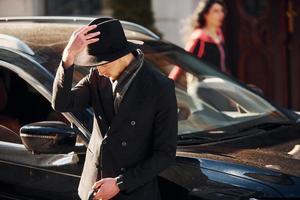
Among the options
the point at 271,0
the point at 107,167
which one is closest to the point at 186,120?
the point at 107,167

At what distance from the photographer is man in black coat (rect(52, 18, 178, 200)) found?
138 inches

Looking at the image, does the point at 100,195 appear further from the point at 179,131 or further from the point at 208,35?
the point at 208,35

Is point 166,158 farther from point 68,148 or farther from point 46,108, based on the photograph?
point 46,108

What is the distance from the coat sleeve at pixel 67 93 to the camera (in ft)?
11.8

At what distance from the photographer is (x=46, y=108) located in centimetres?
426

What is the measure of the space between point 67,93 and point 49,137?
27 cm

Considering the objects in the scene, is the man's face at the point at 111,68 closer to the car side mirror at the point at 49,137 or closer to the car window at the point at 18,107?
the car side mirror at the point at 49,137

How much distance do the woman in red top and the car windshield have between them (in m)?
1.96

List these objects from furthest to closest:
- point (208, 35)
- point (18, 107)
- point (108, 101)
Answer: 1. point (208, 35)
2. point (18, 107)
3. point (108, 101)

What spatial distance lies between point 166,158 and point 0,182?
44.7 inches

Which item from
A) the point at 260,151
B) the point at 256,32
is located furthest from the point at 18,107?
the point at 256,32

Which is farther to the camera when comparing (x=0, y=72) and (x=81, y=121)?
(x=0, y=72)

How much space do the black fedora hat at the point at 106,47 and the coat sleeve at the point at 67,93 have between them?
9 cm

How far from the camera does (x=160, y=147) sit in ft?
11.6
